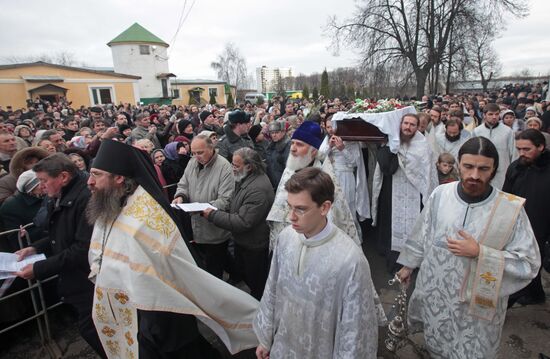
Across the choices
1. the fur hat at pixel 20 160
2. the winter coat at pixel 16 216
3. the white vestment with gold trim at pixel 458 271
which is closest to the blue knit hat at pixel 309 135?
the white vestment with gold trim at pixel 458 271

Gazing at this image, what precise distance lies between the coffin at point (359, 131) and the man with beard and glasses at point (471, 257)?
219 centimetres

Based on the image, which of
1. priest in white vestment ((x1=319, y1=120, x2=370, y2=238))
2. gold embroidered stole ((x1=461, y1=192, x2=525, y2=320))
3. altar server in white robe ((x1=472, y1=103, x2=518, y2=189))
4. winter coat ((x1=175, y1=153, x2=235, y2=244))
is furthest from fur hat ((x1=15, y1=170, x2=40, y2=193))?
altar server in white robe ((x1=472, y1=103, x2=518, y2=189))

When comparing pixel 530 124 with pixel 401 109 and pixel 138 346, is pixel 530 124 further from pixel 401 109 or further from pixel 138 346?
pixel 138 346

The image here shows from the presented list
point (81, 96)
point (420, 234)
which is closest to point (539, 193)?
point (420, 234)

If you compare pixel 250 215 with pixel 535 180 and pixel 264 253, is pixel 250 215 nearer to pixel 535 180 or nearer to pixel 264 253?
pixel 264 253

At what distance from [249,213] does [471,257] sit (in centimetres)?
190

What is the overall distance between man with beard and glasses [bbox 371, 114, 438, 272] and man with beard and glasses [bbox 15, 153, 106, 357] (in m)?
3.51

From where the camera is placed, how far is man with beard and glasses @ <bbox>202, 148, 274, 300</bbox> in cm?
323

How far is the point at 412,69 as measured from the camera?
24.1 meters

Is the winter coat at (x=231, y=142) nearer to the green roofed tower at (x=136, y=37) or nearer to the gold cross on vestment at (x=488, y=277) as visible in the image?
the gold cross on vestment at (x=488, y=277)

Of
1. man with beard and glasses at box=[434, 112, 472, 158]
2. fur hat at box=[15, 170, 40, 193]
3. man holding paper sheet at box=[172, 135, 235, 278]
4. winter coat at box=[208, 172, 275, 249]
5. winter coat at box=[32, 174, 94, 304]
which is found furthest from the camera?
man with beard and glasses at box=[434, 112, 472, 158]

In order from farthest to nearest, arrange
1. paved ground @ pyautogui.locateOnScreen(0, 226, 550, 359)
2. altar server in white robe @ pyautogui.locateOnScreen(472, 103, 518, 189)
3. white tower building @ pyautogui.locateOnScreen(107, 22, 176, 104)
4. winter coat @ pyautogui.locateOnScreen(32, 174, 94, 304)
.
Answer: white tower building @ pyautogui.locateOnScreen(107, 22, 176, 104) < altar server in white robe @ pyautogui.locateOnScreen(472, 103, 518, 189) < paved ground @ pyautogui.locateOnScreen(0, 226, 550, 359) < winter coat @ pyautogui.locateOnScreen(32, 174, 94, 304)

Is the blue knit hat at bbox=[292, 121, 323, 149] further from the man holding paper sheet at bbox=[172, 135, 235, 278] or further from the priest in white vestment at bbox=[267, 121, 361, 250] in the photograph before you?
the man holding paper sheet at bbox=[172, 135, 235, 278]

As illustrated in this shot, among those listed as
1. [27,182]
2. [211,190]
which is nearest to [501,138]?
[211,190]
